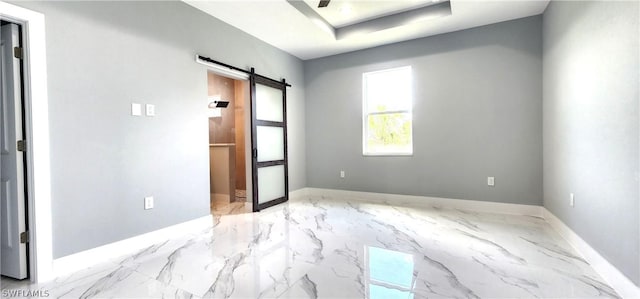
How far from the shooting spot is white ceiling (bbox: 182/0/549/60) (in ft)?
10.7

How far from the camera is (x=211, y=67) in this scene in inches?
137

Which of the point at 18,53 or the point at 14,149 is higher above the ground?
the point at 18,53

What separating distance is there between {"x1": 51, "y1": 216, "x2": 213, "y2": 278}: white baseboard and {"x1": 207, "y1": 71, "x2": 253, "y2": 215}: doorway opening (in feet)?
3.54

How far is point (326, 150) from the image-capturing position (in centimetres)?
517

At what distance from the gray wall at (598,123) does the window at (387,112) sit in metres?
1.82

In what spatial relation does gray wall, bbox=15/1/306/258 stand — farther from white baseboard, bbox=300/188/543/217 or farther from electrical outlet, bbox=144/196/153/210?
white baseboard, bbox=300/188/543/217

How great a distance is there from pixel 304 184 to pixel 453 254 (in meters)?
3.26

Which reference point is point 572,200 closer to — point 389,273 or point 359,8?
point 389,273

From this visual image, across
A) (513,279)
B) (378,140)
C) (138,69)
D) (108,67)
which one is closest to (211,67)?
(138,69)

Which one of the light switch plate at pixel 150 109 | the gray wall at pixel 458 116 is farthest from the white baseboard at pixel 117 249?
the gray wall at pixel 458 116

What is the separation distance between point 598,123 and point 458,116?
1.99 meters

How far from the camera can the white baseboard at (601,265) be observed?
Answer: 1.70m

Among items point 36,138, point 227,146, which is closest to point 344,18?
point 227,146

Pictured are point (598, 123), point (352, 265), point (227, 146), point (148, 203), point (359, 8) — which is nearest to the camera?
point (598, 123)
